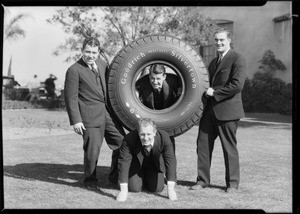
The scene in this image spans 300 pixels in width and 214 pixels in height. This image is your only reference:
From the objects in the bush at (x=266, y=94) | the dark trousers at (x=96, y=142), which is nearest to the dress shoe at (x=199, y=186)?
the dark trousers at (x=96, y=142)

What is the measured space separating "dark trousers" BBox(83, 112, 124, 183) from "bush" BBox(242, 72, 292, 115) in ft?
30.6

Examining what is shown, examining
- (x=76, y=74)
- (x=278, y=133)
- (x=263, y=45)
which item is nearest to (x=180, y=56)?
(x=76, y=74)

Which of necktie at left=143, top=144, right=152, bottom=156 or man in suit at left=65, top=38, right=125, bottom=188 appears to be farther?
man in suit at left=65, top=38, right=125, bottom=188

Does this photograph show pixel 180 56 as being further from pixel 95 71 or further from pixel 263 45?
pixel 263 45

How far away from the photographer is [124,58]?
4973 mm

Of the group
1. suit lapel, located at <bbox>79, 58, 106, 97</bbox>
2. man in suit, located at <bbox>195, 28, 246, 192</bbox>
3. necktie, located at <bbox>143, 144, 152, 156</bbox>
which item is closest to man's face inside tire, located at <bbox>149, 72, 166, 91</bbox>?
man in suit, located at <bbox>195, 28, 246, 192</bbox>

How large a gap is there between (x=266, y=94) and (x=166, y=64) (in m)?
9.75

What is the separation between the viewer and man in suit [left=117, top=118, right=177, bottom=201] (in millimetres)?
4590

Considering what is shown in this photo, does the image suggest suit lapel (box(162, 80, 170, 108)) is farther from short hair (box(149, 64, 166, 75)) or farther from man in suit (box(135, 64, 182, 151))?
short hair (box(149, 64, 166, 75))

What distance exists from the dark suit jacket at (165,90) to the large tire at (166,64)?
6.3 inches

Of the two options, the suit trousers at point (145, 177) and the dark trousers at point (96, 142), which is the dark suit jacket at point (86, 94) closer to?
the dark trousers at point (96, 142)

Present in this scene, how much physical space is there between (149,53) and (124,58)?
28 centimetres

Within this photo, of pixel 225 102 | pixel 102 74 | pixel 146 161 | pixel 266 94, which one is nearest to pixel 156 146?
pixel 146 161

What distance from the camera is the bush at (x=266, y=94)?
1390 cm
